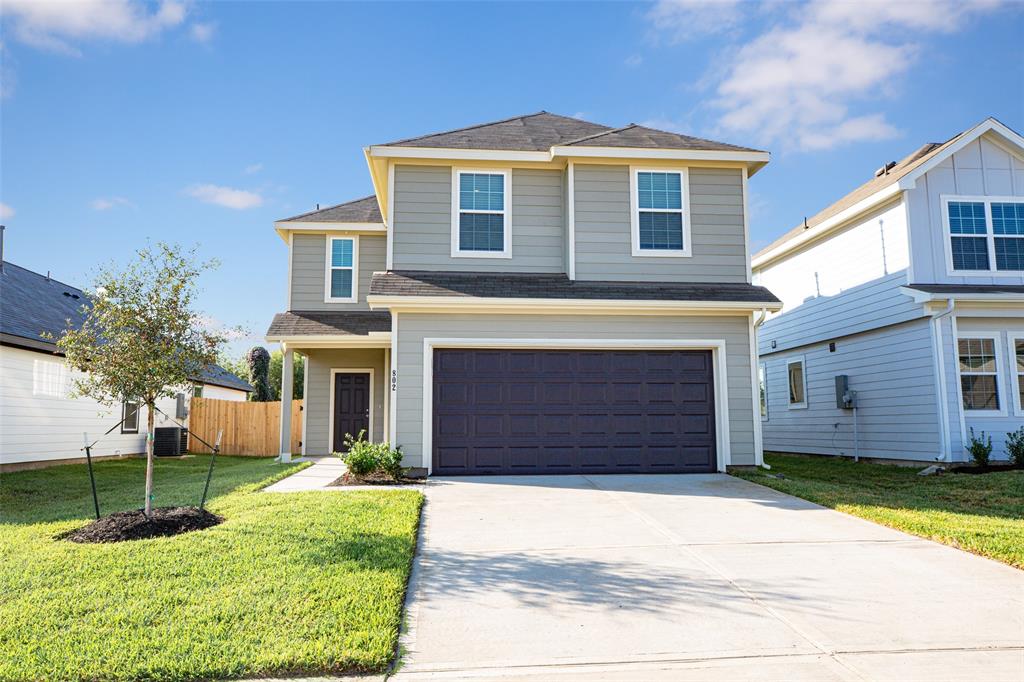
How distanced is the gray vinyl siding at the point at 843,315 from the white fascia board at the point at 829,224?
60.0 inches

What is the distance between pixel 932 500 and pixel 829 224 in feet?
26.9

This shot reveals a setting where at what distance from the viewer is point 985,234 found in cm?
1288

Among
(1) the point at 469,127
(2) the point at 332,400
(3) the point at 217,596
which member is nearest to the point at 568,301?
(1) the point at 469,127

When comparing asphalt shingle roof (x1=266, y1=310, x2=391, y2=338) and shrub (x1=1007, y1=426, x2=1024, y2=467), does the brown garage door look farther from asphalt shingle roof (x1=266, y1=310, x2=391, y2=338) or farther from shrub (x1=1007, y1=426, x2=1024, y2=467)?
shrub (x1=1007, y1=426, x2=1024, y2=467)

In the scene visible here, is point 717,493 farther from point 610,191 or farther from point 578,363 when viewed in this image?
point 610,191

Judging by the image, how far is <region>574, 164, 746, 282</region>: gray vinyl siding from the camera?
11469 mm

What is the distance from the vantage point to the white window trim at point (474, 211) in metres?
11.5

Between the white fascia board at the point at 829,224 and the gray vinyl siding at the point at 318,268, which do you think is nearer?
the white fascia board at the point at 829,224

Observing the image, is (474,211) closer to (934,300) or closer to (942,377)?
(934,300)

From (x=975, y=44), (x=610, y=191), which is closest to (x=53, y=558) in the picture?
(x=610, y=191)

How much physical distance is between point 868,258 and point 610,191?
6482 mm

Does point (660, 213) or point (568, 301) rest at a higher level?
point (660, 213)

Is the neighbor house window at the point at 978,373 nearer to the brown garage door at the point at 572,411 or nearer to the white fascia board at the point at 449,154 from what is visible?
Answer: the brown garage door at the point at 572,411

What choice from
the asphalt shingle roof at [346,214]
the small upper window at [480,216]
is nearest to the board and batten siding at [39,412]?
the asphalt shingle roof at [346,214]
